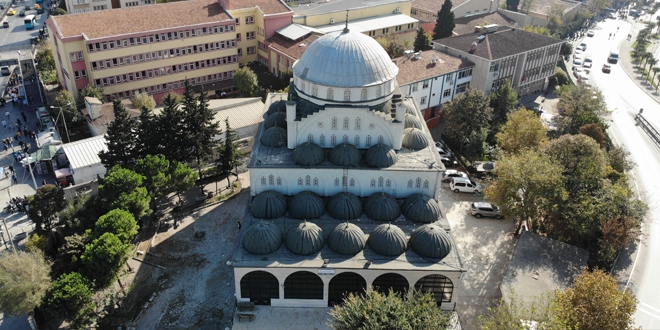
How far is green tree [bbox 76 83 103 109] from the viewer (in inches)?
2628

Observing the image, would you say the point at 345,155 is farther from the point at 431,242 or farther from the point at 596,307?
the point at 596,307

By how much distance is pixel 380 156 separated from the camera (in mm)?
45031

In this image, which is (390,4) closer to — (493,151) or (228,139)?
(493,151)

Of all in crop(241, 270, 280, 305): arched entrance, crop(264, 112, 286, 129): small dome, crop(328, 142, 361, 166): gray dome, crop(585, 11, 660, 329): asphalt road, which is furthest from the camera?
crop(264, 112, 286, 129): small dome

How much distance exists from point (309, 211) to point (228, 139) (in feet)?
51.3

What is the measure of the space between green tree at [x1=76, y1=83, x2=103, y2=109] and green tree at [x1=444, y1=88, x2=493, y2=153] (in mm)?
44171

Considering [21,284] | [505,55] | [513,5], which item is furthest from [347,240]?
[513,5]

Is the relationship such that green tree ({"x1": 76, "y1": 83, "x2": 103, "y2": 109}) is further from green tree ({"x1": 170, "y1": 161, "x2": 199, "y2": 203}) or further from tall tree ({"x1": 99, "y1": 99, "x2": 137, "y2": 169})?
green tree ({"x1": 170, "y1": 161, "x2": 199, "y2": 203})

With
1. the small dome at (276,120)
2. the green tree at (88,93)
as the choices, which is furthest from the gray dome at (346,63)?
the green tree at (88,93)

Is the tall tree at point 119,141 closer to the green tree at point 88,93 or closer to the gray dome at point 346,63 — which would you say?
the gray dome at point 346,63

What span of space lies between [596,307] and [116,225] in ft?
117

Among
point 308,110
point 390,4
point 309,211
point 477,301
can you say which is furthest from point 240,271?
point 390,4

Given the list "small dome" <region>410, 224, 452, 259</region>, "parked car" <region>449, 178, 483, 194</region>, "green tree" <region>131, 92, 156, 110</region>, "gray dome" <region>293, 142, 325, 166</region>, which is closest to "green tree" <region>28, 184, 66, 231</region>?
"green tree" <region>131, 92, 156, 110</region>

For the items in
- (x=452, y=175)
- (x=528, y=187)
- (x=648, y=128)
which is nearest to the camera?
(x=528, y=187)
